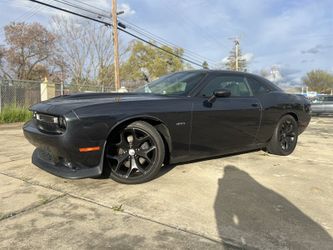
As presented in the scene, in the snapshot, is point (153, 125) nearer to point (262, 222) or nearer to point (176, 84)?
point (176, 84)

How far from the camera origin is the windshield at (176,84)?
4391 millimetres

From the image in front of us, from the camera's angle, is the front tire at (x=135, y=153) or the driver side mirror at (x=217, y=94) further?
the driver side mirror at (x=217, y=94)

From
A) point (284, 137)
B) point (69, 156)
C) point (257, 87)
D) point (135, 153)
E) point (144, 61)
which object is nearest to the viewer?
point (69, 156)

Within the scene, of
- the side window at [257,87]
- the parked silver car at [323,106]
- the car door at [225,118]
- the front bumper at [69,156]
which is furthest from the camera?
the parked silver car at [323,106]

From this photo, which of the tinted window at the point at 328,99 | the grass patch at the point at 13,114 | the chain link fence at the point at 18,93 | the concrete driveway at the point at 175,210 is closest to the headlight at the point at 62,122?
the concrete driveway at the point at 175,210

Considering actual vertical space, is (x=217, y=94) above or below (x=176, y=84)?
below

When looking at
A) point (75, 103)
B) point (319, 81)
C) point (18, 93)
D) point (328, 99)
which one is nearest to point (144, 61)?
point (328, 99)

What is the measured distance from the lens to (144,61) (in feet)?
136

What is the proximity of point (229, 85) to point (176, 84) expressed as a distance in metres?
0.85

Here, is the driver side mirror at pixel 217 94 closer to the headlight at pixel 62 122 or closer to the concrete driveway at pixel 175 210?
the concrete driveway at pixel 175 210

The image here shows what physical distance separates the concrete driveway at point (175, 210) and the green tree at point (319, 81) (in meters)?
74.5

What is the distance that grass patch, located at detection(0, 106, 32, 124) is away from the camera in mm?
11528

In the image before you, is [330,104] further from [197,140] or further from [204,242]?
[204,242]

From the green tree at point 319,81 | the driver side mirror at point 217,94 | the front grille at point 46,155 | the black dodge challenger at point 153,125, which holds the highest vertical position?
the green tree at point 319,81
